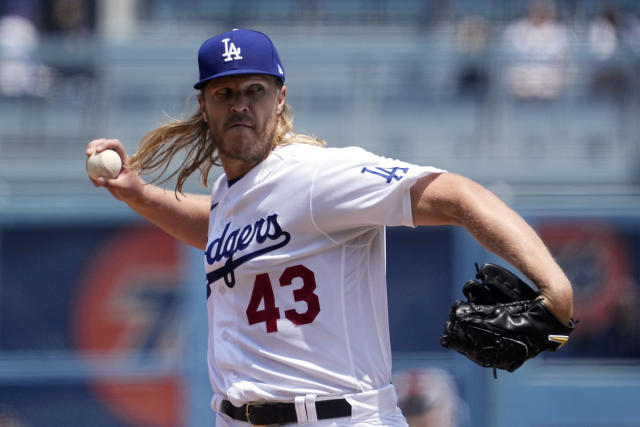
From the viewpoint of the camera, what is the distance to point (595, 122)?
7902 mm

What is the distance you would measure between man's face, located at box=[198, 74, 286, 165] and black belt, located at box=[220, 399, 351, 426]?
803mm

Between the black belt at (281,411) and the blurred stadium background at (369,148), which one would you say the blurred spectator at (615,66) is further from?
the black belt at (281,411)

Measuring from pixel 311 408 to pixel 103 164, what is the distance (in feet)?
4.04

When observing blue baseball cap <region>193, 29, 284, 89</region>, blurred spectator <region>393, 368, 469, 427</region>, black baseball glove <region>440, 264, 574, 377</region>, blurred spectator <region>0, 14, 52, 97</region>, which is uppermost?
blurred spectator <region>0, 14, 52, 97</region>

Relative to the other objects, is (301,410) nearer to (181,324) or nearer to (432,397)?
(432,397)

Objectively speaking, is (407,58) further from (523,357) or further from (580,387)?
(523,357)

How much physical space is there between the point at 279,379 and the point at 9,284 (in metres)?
4.37

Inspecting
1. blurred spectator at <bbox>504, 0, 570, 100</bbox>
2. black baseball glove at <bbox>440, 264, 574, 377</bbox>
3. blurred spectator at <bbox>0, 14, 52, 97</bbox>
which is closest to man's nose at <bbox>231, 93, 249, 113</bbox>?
black baseball glove at <bbox>440, 264, 574, 377</bbox>

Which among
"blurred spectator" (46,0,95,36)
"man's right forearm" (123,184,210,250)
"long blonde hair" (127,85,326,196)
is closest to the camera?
"long blonde hair" (127,85,326,196)

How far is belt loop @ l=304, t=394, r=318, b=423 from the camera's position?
116 inches

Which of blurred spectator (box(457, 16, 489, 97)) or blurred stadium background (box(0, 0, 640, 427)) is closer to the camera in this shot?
blurred stadium background (box(0, 0, 640, 427))

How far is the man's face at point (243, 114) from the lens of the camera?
10.2 feet

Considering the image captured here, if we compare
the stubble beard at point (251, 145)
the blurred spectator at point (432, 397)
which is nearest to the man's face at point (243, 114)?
the stubble beard at point (251, 145)

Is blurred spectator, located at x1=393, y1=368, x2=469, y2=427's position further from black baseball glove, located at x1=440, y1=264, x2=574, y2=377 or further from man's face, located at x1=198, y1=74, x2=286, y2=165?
black baseball glove, located at x1=440, y1=264, x2=574, y2=377
